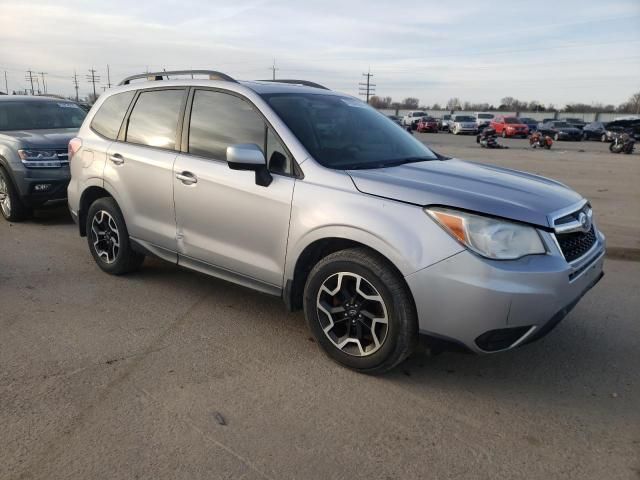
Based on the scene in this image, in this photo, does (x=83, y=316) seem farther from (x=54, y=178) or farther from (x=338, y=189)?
(x=54, y=178)

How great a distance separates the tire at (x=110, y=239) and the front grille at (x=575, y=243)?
3556 millimetres

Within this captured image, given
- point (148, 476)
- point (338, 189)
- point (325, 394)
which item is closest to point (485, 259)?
point (338, 189)

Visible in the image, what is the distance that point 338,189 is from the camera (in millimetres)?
3244

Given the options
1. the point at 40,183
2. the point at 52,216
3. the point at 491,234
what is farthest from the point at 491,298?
the point at 52,216

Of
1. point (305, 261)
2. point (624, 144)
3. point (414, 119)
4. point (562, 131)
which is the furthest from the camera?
point (414, 119)

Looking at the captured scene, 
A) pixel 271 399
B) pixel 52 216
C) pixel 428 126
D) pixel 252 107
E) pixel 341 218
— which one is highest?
pixel 252 107

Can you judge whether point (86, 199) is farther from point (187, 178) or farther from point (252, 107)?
point (252, 107)

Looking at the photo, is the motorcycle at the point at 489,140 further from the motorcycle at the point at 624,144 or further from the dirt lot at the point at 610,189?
the dirt lot at the point at 610,189

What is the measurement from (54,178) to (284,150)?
15.7 ft

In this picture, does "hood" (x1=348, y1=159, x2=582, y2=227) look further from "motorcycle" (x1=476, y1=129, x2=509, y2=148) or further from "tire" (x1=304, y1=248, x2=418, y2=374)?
"motorcycle" (x1=476, y1=129, x2=509, y2=148)

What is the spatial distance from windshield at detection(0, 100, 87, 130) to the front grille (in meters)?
7.66

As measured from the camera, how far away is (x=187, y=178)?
13.3 feet

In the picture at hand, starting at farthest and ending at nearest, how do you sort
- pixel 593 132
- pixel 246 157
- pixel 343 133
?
pixel 593 132 → pixel 343 133 → pixel 246 157

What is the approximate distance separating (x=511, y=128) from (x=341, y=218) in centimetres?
3665
